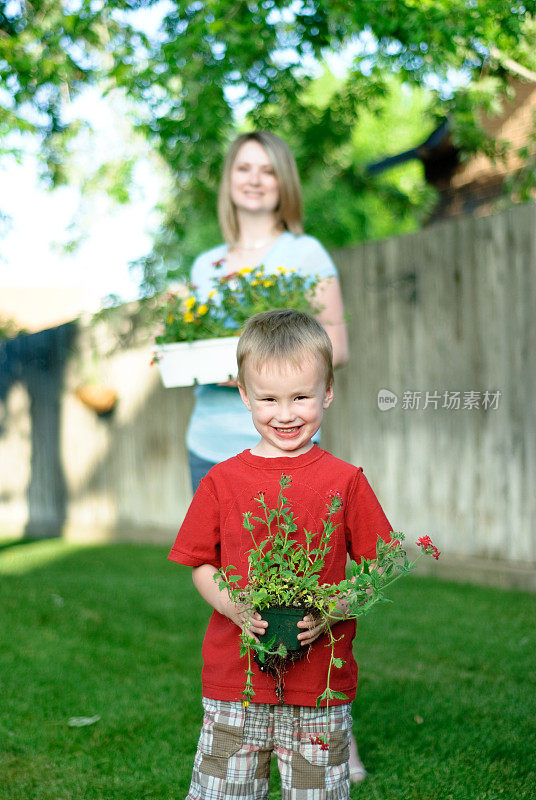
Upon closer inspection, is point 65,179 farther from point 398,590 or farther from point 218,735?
point 218,735

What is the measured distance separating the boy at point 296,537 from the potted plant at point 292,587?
0.03m

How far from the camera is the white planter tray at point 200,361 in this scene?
2480mm

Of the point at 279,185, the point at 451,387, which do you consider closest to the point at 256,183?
the point at 279,185

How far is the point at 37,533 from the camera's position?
9.02m

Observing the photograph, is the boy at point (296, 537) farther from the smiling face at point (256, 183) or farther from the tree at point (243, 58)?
the tree at point (243, 58)

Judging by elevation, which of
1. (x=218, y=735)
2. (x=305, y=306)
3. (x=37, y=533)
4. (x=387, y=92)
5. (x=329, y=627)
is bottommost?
(x=37, y=533)

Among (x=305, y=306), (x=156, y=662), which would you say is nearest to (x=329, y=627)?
(x=305, y=306)

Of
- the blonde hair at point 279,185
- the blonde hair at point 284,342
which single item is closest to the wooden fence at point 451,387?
the blonde hair at point 279,185

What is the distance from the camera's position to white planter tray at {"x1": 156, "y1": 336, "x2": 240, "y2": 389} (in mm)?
2480

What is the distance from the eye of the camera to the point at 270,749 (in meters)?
1.80

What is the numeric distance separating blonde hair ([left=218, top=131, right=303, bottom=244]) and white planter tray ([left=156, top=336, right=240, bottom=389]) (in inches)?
20.6

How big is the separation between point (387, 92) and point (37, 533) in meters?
5.60

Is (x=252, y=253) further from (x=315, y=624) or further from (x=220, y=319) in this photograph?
(x=315, y=624)

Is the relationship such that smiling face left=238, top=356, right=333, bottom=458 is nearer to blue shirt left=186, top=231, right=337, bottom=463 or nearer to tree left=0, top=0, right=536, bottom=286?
blue shirt left=186, top=231, right=337, bottom=463
